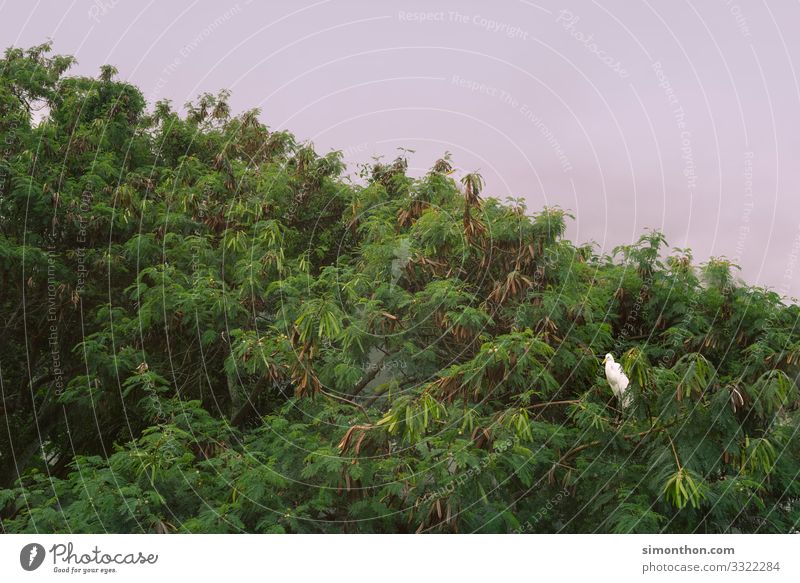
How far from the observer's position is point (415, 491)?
22.2ft

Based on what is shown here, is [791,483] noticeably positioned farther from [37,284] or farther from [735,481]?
[37,284]

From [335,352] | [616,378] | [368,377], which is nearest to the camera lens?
[616,378]
